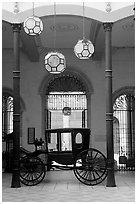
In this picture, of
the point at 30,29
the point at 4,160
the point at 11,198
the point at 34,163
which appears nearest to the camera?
the point at 11,198

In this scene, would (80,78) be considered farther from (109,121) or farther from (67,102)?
(109,121)

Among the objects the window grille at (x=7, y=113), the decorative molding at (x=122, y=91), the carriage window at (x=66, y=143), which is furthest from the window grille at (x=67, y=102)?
the window grille at (x=7, y=113)

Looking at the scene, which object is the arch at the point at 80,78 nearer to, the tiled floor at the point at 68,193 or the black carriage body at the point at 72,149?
the black carriage body at the point at 72,149

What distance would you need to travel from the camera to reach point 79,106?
54.7 ft

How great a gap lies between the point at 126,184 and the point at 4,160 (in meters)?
5.90

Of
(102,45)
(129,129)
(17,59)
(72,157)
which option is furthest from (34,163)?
(129,129)

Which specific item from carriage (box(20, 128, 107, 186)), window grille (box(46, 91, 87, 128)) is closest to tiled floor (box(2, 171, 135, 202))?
carriage (box(20, 128, 107, 186))

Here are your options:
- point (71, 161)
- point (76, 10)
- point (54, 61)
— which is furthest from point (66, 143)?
point (54, 61)

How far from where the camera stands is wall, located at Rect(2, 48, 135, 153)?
623 inches

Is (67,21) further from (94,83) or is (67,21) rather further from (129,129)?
(129,129)

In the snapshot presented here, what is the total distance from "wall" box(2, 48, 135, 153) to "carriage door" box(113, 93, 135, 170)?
84cm

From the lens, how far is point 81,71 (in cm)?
1599

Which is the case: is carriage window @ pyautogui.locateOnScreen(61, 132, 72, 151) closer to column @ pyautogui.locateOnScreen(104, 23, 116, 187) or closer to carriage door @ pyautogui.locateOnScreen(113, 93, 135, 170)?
column @ pyautogui.locateOnScreen(104, 23, 116, 187)

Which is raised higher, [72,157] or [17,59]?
[17,59]
